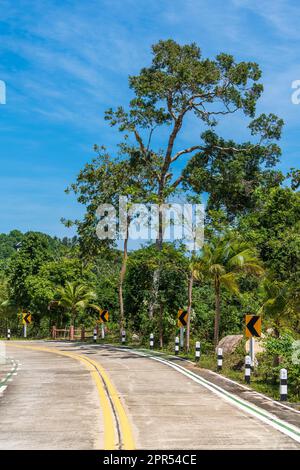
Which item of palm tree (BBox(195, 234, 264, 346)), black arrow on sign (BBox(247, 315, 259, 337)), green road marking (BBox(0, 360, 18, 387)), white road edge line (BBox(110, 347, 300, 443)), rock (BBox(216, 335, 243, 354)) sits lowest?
green road marking (BBox(0, 360, 18, 387))

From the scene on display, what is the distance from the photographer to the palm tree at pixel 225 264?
27797 millimetres

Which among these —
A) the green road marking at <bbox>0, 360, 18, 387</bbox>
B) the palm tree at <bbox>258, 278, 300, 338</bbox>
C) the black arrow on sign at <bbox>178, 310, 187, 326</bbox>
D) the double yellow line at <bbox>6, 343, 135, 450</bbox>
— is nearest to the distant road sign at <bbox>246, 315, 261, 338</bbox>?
the palm tree at <bbox>258, 278, 300, 338</bbox>

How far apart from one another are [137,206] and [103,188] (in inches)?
157

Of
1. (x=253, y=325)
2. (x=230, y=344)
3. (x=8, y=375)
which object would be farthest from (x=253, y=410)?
(x=230, y=344)

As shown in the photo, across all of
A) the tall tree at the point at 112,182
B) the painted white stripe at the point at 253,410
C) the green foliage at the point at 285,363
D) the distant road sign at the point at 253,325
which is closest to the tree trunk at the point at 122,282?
the tall tree at the point at 112,182

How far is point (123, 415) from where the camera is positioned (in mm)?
11562

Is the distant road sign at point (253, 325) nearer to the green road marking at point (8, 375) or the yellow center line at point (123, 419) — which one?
the yellow center line at point (123, 419)

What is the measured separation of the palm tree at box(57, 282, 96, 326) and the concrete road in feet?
97.0

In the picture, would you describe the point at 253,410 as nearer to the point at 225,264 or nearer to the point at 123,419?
the point at 123,419

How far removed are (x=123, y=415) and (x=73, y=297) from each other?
3924cm

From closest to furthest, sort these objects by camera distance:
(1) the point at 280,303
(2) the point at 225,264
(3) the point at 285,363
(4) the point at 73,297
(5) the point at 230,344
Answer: (3) the point at 285,363, (1) the point at 280,303, (5) the point at 230,344, (2) the point at 225,264, (4) the point at 73,297

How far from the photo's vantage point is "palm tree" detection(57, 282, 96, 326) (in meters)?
50.0

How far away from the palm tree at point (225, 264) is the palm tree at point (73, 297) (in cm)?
2284

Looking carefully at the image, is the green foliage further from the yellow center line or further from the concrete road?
the yellow center line
